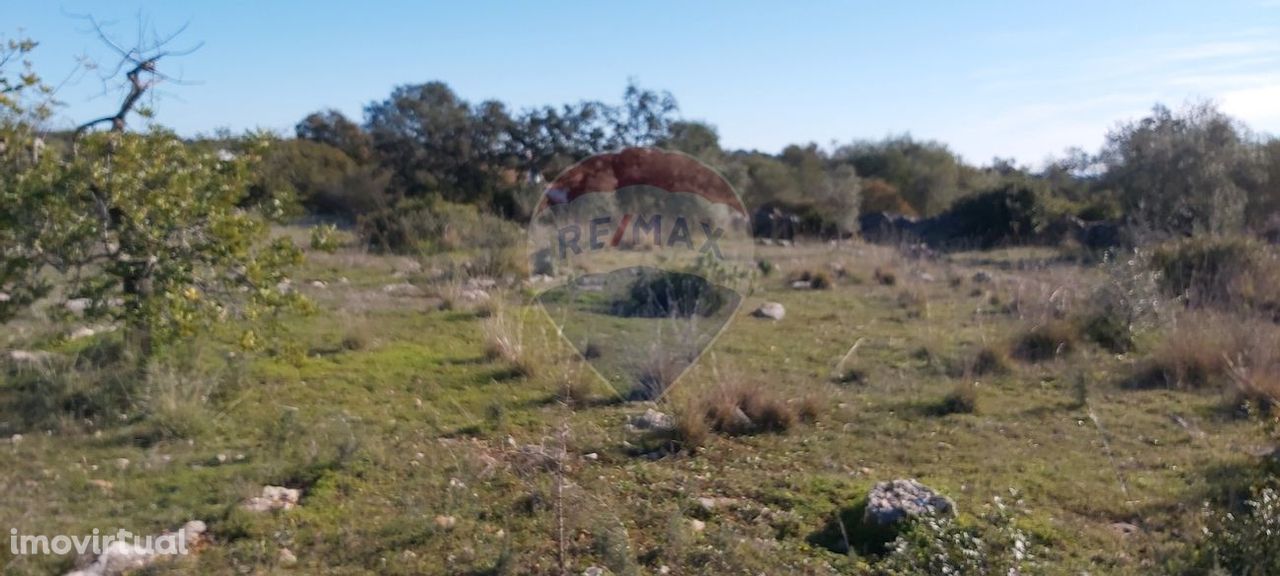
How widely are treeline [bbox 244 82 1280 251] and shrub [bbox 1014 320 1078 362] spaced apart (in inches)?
343

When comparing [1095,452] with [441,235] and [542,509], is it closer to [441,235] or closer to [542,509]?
[542,509]

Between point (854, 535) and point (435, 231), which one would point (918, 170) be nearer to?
point (435, 231)

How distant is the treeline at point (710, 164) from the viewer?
20.1 metres

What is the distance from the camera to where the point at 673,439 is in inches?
247

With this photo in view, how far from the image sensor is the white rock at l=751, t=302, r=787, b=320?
459 inches

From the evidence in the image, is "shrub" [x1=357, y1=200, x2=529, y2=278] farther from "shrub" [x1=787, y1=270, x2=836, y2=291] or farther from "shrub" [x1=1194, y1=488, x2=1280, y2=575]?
"shrub" [x1=1194, y1=488, x2=1280, y2=575]

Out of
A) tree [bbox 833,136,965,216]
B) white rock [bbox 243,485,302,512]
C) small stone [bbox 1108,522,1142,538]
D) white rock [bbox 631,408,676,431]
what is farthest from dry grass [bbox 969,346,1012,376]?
tree [bbox 833,136,965,216]

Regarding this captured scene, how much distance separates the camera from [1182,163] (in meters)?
21.3

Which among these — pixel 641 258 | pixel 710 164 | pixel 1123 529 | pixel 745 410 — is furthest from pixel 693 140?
pixel 1123 529

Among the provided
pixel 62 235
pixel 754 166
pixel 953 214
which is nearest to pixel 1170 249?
pixel 62 235

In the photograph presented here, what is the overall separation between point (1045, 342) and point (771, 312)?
10.5 feet

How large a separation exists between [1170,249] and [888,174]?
27.8 metres

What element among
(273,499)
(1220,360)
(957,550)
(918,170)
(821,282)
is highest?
(918,170)

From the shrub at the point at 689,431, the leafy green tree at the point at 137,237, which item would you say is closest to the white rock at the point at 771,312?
the shrub at the point at 689,431
